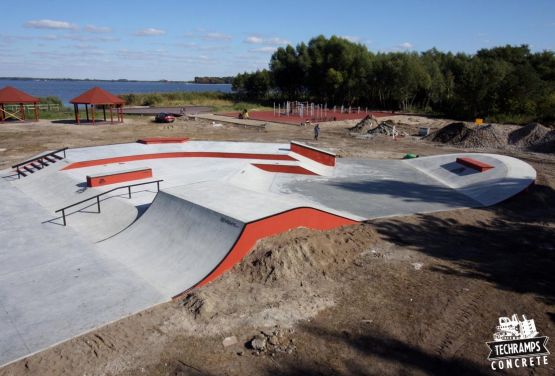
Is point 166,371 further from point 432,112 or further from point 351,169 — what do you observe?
point 432,112

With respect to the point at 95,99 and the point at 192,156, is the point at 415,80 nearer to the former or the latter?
the point at 95,99

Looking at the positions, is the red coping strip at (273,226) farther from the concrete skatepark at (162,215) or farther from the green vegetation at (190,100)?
the green vegetation at (190,100)

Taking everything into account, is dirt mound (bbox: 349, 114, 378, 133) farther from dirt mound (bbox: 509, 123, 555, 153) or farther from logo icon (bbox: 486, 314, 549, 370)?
logo icon (bbox: 486, 314, 549, 370)

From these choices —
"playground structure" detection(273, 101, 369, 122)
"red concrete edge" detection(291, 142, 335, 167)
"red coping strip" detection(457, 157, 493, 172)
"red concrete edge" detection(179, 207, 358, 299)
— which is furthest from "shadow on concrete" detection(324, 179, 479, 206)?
"playground structure" detection(273, 101, 369, 122)

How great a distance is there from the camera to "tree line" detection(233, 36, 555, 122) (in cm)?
3772

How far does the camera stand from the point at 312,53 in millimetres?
61688

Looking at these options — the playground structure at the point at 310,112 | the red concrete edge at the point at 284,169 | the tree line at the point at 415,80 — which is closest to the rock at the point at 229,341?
the red concrete edge at the point at 284,169

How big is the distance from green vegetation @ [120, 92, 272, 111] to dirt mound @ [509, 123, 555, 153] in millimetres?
35969

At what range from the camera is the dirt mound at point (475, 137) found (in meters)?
25.6

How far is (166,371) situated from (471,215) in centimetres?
994

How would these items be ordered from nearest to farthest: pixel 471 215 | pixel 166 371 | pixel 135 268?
pixel 166 371, pixel 135 268, pixel 471 215

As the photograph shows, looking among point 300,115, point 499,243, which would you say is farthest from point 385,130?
point 499,243

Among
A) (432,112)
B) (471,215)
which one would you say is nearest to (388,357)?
(471,215)

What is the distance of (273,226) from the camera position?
8477 mm
